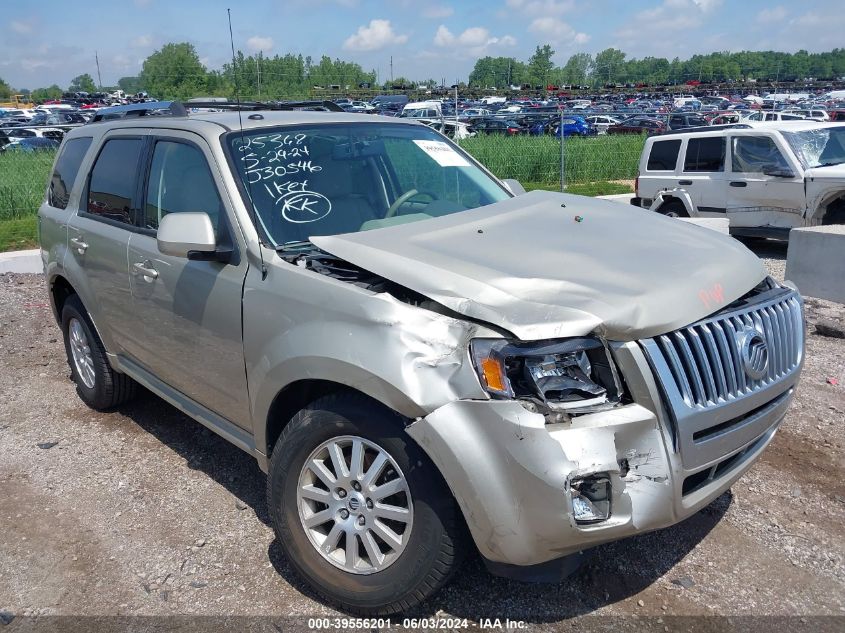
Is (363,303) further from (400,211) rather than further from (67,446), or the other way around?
(67,446)

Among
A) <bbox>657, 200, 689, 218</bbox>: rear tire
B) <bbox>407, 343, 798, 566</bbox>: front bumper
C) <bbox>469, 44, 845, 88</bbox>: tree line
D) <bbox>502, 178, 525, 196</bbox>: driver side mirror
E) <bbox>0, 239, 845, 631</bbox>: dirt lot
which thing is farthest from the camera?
<bbox>469, 44, 845, 88</bbox>: tree line

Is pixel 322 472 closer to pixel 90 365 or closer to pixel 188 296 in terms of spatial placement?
pixel 188 296

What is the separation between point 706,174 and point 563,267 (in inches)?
370

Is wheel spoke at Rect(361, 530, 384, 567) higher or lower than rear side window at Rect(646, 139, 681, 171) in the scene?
lower

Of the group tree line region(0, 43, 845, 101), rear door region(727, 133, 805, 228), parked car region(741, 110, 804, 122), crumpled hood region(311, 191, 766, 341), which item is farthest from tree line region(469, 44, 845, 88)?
crumpled hood region(311, 191, 766, 341)

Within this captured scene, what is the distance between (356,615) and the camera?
2.88 m

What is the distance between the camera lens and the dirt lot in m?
2.96

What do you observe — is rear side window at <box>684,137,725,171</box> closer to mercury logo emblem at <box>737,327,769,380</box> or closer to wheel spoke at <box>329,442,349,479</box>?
mercury logo emblem at <box>737,327,769,380</box>

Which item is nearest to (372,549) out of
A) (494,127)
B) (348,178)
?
(348,178)

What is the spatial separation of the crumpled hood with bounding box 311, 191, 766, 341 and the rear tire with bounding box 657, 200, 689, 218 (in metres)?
8.40

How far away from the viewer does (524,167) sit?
16.5 meters

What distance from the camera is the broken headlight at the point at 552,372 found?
2373mm

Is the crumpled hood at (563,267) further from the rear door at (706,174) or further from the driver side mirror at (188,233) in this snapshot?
the rear door at (706,174)

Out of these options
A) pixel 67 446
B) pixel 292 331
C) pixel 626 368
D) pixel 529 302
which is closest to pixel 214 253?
pixel 292 331
